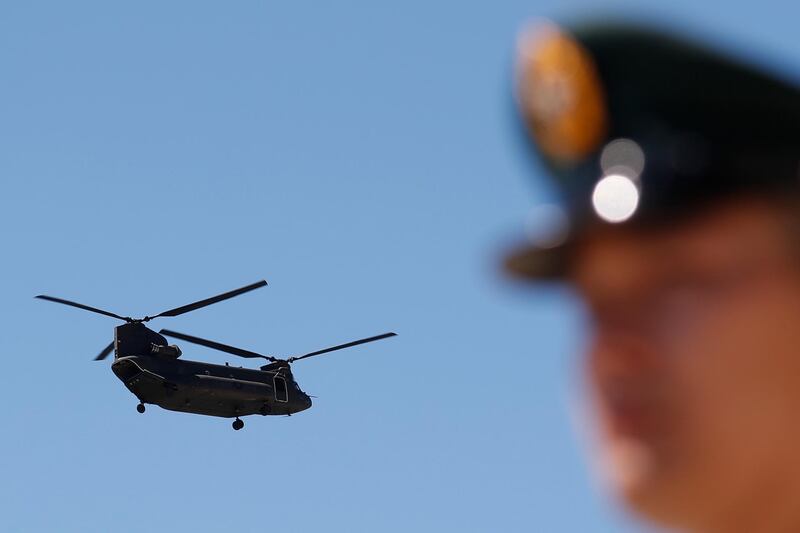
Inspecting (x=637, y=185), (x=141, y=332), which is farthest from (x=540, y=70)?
(x=141, y=332)

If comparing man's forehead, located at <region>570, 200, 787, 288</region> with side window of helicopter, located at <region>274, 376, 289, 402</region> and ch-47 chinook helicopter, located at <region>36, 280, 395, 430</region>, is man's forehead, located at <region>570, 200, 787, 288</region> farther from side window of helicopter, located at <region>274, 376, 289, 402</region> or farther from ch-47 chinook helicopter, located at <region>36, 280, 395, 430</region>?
side window of helicopter, located at <region>274, 376, 289, 402</region>

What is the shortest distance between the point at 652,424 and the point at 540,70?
0.76 m

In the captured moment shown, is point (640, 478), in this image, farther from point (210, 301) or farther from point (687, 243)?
point (210, 301)

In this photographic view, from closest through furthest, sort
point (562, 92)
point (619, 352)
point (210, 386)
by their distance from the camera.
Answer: point (619, 352) < point (562, 92) < point (210, 386)

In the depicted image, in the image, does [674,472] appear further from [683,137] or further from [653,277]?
[683,137]

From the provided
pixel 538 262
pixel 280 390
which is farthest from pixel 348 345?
pixel 538 262

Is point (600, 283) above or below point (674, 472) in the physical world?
above

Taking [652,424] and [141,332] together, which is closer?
[652,424]

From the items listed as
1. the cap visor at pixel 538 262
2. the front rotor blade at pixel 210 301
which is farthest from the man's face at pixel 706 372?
the front rotor blade at pixel 210 301

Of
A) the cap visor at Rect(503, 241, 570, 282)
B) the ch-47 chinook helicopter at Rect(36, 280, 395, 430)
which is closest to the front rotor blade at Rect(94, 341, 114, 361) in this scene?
the ch-47 chinook helicopter at Rect(36, 280, 395, 430)

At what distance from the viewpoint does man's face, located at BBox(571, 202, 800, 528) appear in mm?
2465

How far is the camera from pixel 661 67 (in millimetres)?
2668

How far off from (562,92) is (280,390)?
64256 mm

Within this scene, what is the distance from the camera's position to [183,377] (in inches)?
2446
